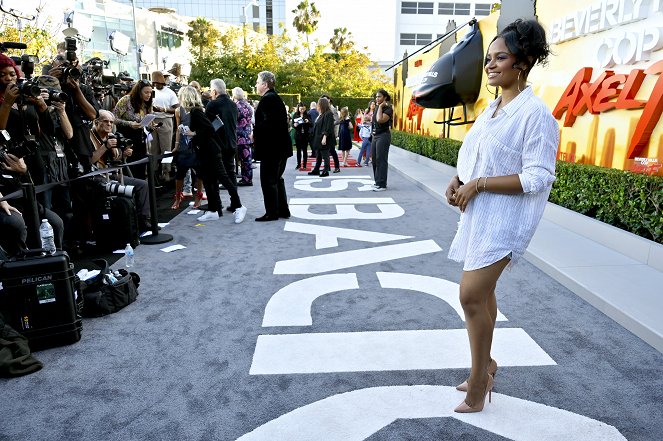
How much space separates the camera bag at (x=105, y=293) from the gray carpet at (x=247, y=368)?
8cm

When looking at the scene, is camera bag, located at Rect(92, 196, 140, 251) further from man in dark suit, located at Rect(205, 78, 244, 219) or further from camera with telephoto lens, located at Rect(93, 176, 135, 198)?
man in dark suit, located at Rect(205, 78, 244, 219)

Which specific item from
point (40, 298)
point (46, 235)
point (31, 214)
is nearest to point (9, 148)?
point (31, 214)

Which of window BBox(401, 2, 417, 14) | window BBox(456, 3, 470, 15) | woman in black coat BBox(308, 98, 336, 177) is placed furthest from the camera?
window BBox(456, 3, 470, 15)

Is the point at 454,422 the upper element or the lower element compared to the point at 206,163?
lower

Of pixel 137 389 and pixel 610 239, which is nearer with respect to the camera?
pixel 137 389

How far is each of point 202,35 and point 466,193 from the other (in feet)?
177

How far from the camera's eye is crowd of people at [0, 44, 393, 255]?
14.3 ft

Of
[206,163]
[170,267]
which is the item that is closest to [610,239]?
[170,267]

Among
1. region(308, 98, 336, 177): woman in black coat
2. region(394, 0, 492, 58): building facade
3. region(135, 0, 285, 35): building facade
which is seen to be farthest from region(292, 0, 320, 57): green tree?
region(308, 98, 336, 177): woman in black coat

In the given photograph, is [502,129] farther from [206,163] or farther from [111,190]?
[206,163]

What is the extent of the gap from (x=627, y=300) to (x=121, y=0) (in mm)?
40958

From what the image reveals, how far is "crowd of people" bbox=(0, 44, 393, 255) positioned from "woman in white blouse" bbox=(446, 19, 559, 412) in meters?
3.28

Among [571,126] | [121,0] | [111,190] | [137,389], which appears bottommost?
[137,389]

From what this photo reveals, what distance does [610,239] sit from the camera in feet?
17.8
